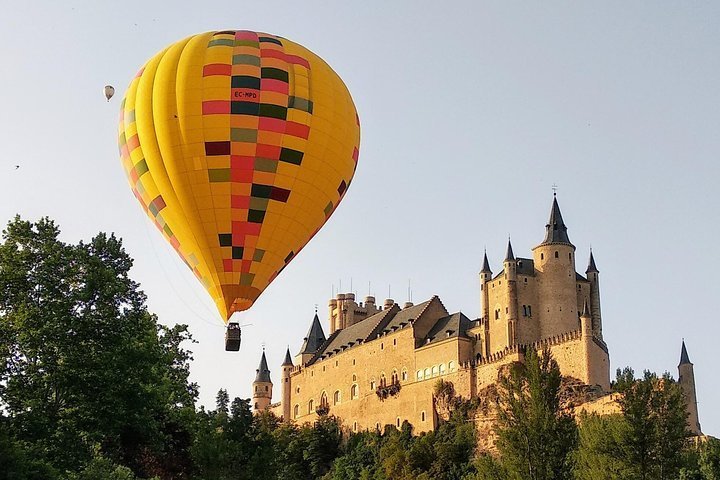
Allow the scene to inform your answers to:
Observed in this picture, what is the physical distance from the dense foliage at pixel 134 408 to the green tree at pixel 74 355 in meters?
0.05

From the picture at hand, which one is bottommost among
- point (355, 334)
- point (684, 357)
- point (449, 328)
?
point (684, 357)

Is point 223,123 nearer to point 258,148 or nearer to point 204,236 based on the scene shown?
point 258,148

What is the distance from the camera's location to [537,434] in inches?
2063

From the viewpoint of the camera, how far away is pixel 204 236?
3594 cm

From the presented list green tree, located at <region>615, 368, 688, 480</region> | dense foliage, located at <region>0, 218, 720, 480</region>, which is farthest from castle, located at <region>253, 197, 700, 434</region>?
green tree, located at <region>615, 368, 688, 480</region>

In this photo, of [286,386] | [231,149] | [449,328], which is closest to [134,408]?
[231,149]

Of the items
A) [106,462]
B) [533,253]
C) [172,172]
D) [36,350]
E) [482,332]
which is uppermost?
[533,253]

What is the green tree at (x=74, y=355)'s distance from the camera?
137 ft

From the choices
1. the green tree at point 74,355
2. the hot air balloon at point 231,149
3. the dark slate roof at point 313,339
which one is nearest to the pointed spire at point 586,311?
the dark slate roof at point 313,339

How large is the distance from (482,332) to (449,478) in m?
16.4

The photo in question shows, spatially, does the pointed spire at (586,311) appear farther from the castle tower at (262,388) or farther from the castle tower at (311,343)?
the castle tower at (262,388)

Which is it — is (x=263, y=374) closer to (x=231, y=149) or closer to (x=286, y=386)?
(x=286, y=386)

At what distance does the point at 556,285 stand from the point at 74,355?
5912 centimetres

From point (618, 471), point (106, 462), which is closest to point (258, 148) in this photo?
point (106, 462)
